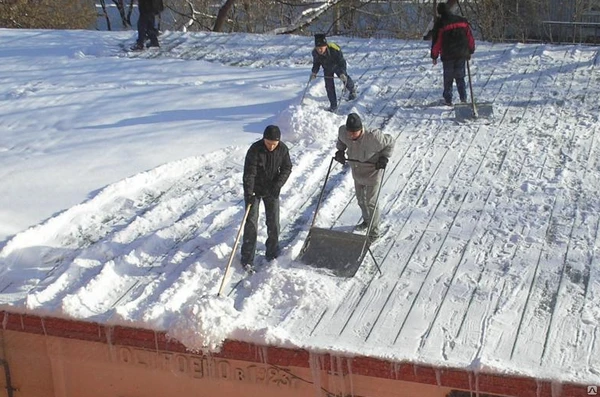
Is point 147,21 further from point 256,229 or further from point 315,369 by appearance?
point 315,369

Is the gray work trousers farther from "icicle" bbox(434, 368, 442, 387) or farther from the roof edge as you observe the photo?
"icicle" bbox(434, 368, 442, 387)

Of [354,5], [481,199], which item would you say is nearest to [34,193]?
[481,199]

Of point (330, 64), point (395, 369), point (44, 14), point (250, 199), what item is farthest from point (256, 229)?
point (44, 14)

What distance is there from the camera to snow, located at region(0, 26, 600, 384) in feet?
23.5

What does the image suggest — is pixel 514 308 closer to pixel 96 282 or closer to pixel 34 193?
pixel 96 282

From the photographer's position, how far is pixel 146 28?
14867 millimetres

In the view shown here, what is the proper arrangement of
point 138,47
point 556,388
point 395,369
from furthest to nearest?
1. point 138,47
2. point 395,369
3. point 556,388

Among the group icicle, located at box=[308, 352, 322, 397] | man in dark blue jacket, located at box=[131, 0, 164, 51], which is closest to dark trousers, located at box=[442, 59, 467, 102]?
man in dark blue jacket, located at box=[131, 0, 164, 51]

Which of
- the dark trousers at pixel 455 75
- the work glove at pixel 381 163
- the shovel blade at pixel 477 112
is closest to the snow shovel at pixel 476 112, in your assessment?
the shovel blade at pixel 477 112

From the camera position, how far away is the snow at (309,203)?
717 centimetres

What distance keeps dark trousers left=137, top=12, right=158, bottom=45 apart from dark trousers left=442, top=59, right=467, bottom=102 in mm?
5651

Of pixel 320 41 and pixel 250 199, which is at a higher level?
pixel 320 41

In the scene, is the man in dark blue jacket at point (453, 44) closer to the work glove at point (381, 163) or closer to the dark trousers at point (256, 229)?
the work glove at point (381, 163)

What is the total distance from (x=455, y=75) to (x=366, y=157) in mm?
3758
